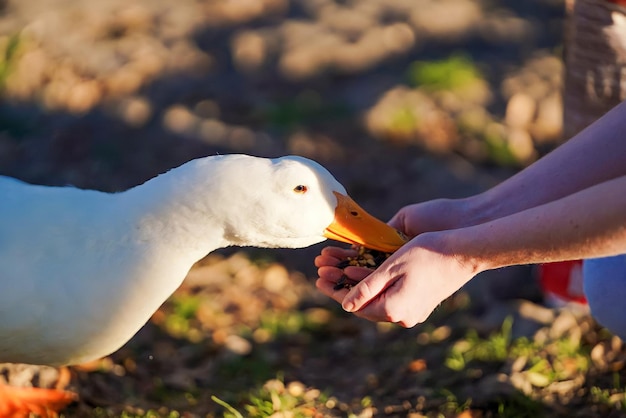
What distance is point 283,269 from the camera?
482 cm

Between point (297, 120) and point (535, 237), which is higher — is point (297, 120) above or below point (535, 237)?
below

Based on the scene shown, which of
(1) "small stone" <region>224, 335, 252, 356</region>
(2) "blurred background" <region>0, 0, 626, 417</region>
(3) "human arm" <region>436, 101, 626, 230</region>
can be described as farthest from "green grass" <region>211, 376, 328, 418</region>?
(3) "human arm" <region>436, 101, 626, 230</region>

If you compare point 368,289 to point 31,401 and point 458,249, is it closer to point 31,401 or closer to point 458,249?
point 458,249

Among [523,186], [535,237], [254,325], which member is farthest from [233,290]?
[535,237]

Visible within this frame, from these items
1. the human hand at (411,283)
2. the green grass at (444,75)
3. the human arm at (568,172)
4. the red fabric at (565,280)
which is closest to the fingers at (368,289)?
the human hand at (411,283)

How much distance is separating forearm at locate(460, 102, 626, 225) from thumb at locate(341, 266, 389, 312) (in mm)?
653

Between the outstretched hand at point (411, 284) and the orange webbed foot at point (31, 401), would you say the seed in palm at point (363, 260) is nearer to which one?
the outstretched hand at point (411, 284)

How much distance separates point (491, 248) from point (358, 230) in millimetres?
603

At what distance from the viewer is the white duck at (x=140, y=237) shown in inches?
116

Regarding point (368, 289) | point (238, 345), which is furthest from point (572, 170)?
point (238, 345)

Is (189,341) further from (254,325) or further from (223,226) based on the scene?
(223,226)

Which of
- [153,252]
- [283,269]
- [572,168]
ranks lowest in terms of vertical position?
[283,269]

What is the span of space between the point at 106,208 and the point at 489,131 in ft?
10.1

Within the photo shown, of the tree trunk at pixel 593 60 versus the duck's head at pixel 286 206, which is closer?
the duck's head at pixel 286 206
